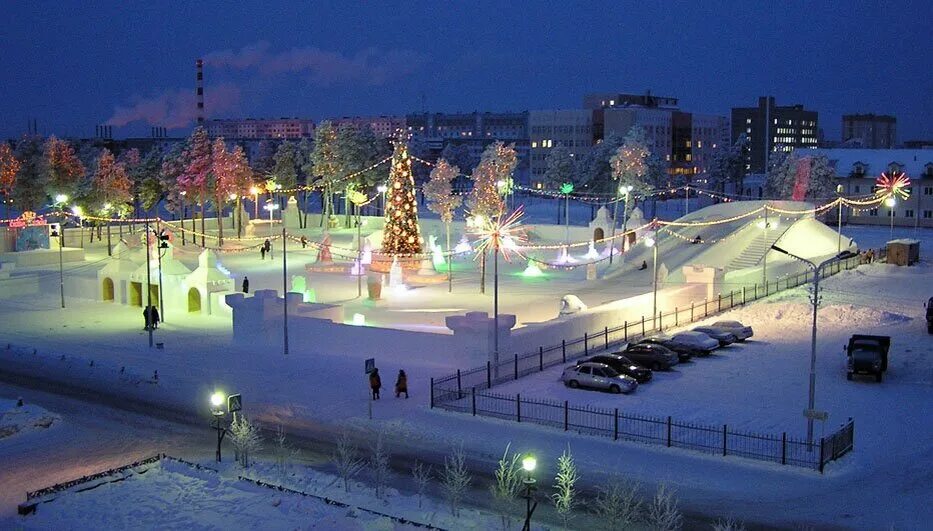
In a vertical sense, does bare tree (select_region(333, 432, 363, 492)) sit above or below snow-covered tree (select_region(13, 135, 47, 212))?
below

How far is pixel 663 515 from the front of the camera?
1817cm

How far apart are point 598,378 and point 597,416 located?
3.03 meters

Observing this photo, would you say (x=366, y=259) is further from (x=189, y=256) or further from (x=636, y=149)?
(x=636, y=149)

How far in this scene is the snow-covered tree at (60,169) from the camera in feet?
264

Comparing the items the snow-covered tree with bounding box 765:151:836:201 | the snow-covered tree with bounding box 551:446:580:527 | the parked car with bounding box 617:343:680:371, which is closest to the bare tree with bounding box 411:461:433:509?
the snow-covered tree with bounding box 551:446:580:527

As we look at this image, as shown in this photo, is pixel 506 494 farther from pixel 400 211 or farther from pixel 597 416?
pixel 400 211

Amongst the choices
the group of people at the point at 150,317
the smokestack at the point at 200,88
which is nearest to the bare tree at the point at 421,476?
the group of people at the point at 150,317

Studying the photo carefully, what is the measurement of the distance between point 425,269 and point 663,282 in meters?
14.6

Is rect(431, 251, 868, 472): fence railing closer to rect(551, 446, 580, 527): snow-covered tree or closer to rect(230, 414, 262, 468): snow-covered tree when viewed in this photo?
rect(551, 446, 580, 527): snow-covered tree

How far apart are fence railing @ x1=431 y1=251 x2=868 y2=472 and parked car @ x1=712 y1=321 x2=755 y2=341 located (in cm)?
296

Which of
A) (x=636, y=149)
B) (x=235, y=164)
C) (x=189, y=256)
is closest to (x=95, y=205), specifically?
(x=235, y=164)

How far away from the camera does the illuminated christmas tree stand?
57.2m

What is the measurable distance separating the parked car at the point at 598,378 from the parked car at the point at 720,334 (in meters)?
7.35

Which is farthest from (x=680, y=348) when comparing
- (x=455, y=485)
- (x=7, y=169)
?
(x=7, y=169)
